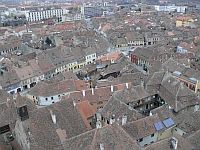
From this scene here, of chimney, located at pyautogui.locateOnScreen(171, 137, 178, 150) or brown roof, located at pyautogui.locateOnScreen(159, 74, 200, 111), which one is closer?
chimney, located at pyautogui.locateOnScreen(171, 137, 178, 150)

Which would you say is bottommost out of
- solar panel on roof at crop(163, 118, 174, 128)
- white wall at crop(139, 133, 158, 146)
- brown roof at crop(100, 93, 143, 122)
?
white wall at crop(139, 133, 158, 146)

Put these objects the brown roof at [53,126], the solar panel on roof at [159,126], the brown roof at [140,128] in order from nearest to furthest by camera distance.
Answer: the brown roof at [53,126] → the brown roof at [140,128] → the solar panel on roof at [159,126]

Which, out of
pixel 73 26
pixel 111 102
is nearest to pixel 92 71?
pixel 111 102

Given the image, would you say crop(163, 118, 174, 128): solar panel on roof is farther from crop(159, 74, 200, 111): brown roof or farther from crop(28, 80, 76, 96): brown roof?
crop(28, 80, 76, 96): brown roof

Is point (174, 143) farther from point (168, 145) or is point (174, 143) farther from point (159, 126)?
point (159, 126)

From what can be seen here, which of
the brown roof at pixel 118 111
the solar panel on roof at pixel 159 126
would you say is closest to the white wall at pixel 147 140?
the solar panel on roof at pixel 159 126

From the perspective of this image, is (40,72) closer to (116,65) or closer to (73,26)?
(116,65)

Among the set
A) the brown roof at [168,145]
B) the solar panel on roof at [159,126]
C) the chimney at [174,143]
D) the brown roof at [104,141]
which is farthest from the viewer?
the solar panel on roof at [159,126]

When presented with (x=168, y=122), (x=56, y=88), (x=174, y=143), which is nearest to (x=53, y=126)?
(x=174, y=143)

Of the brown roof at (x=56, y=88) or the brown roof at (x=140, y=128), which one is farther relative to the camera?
the brown roof at (x=56, y=88)

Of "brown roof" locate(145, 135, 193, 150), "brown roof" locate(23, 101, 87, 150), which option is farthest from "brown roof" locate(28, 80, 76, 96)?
"brown roof" locate(145, 135, 193, 150)

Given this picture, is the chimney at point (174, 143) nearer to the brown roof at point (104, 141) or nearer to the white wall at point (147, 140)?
the brown roof at point (104, 141)
